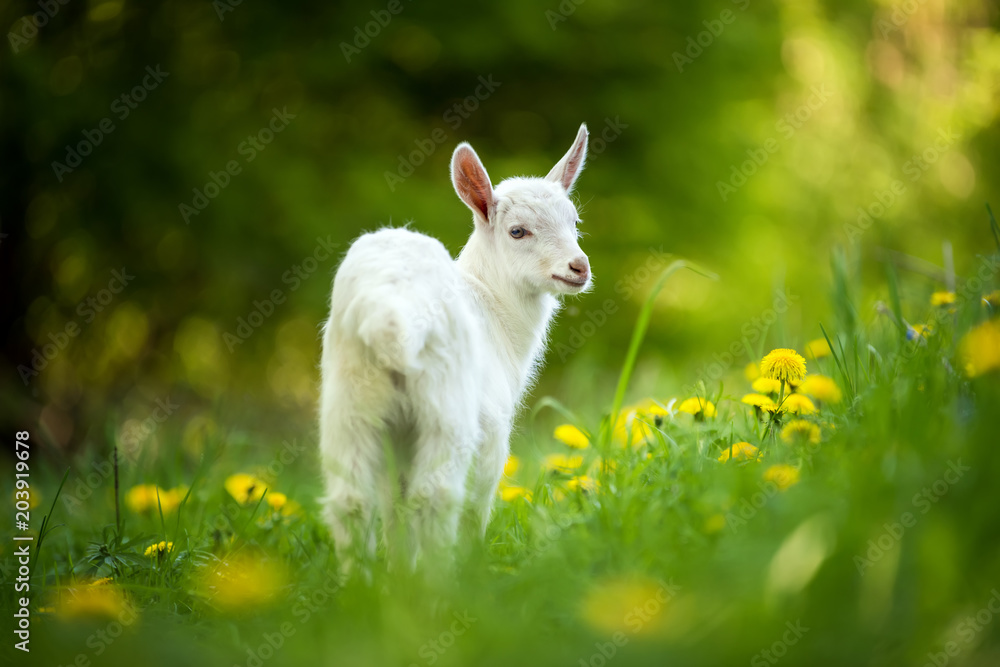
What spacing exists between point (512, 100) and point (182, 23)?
3158 millimetres

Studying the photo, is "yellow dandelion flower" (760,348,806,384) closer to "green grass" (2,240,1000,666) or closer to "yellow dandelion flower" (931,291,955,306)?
"green grass" (2,240,1000,666)

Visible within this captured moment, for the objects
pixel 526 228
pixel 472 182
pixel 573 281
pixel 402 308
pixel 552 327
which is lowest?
pixel 402 308

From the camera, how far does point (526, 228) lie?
3.49 m

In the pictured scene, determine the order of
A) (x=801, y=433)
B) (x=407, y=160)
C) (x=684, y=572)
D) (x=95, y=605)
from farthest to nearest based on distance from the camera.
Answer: (x=407, y=160) → (x=801, y=433) → (x=95, y=605) → (x=684, y=572)

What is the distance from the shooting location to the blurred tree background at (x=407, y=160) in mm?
6859

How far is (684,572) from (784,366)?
4.05 feet

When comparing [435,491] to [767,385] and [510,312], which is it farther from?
[767,385]

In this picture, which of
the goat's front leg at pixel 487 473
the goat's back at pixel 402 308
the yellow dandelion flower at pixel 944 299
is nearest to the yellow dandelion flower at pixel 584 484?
the goat's front leg at pixel 487 473

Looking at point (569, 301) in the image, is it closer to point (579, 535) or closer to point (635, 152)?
point (635, 152)

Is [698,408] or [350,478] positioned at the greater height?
[698,408]

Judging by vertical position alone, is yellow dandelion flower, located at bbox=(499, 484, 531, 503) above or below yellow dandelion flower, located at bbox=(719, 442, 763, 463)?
below

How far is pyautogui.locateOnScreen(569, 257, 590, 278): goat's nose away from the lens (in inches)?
133

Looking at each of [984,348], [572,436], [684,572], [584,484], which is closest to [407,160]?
[572,436]

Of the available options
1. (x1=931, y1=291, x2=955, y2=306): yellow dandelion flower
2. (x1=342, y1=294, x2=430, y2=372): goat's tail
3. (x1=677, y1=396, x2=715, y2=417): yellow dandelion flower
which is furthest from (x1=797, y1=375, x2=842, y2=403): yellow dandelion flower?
(x1=342, y1=294, x2=430, y2=372): goat's tail
